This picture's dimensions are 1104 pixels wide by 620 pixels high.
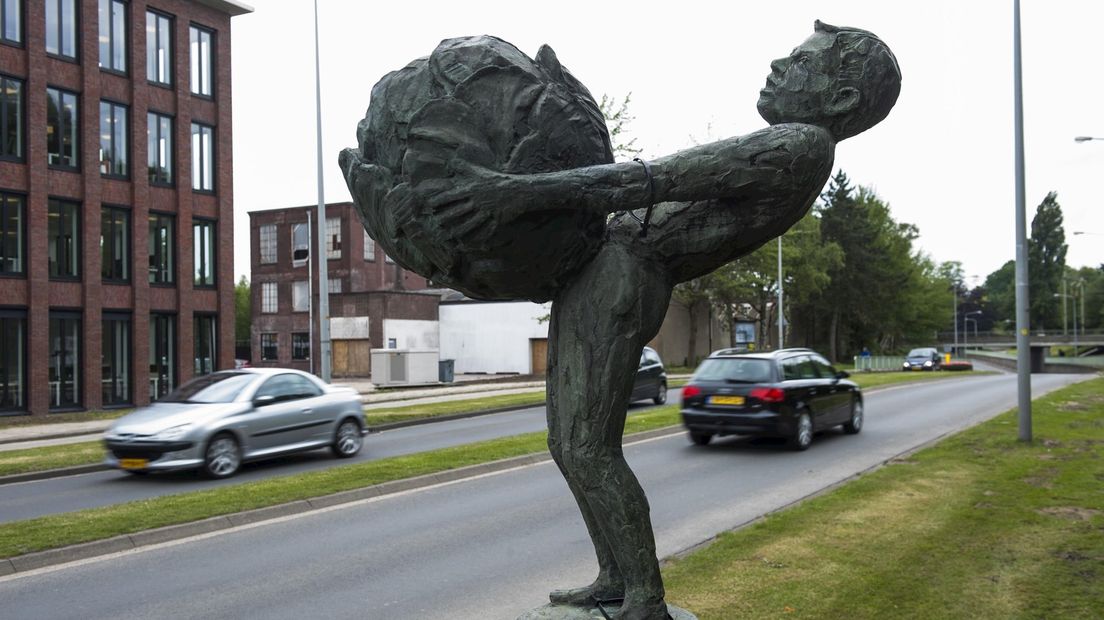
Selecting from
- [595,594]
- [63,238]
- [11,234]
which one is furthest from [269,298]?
[595,594]

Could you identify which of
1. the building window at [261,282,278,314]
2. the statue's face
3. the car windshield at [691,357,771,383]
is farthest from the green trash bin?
the statue's face

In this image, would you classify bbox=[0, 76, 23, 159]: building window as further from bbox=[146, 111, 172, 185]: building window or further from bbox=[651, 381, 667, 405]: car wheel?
bbox=[651, 381, 667, 405]: car wheel

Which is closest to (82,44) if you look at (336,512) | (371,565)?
(336,512)

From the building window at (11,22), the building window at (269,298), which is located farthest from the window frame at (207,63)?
the building window at (269,298)

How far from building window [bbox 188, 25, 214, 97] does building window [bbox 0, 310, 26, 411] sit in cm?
978

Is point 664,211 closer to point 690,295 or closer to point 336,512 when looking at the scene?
point 336,512

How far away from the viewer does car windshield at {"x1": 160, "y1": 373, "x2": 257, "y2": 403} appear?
1232 centimetres

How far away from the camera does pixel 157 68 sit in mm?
28312

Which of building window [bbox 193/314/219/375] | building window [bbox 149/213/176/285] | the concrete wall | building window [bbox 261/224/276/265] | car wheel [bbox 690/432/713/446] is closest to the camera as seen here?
car wheel [bbox 690/432/713/446]

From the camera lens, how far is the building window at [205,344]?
29969mm

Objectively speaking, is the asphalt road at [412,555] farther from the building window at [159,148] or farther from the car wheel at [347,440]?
the building window at [159,148]

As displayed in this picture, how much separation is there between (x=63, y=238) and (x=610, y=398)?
2689 cm

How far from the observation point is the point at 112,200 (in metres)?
26.7

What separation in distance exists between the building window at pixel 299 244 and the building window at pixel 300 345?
437cm
